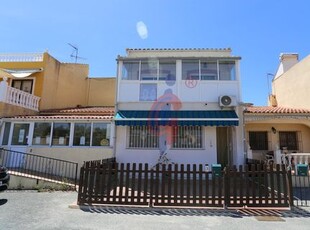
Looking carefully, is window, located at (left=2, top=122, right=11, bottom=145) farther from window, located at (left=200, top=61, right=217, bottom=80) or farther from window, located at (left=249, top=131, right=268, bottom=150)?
window, located at (left=249, top=131, right=268, bottom=150)

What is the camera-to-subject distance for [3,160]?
17.7 meters

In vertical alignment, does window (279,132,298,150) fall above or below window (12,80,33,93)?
below

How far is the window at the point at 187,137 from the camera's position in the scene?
17.6 meters

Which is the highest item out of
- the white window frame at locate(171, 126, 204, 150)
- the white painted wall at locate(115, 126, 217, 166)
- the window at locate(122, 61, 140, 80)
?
the window at locate(122, 61, 140, 80)

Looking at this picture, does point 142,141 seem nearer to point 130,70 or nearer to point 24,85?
point 130,70

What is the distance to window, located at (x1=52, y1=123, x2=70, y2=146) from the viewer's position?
18.9 m

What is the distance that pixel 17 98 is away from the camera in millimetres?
20906

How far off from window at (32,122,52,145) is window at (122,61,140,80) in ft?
25.7

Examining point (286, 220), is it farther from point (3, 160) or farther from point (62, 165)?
point (3, 160)

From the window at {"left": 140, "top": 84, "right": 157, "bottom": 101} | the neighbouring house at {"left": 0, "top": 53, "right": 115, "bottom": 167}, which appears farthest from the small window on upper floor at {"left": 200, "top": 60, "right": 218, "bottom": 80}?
the neighbouring house at {"left": 0, "top": 53, "right": 115, "bottom": 167}

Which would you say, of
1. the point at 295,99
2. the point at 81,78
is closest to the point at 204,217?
the point at 295,99

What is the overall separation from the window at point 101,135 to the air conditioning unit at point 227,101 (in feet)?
30.2

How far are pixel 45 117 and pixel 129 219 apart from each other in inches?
555

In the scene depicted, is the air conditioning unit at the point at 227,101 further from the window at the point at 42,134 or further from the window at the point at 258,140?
the window at the point at 42,134
